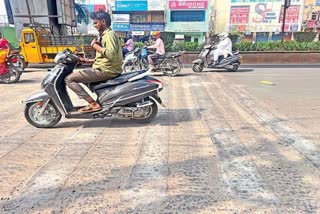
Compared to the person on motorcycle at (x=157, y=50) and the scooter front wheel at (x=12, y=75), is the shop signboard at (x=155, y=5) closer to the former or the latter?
the person on motorcycle at (x=157, y=50)

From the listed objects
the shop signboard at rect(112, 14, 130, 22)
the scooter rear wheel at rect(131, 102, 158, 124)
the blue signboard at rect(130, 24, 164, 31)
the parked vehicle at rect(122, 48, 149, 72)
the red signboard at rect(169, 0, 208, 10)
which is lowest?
the scooter rear wheel at rect(131, 102, 158, 124)

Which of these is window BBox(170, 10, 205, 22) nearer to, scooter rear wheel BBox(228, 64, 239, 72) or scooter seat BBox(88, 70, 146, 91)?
scooter rear wheel BBox(228, 64, 239, 72)

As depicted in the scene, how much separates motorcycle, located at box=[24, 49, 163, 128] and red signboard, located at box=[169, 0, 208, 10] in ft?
136

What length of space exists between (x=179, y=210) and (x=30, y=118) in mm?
3091

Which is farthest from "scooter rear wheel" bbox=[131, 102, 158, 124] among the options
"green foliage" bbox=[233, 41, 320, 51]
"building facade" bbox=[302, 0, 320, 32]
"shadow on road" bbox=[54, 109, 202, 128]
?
"building facade" bbox=[302, 0, 320, 32]

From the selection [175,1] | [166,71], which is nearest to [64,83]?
[166,71]

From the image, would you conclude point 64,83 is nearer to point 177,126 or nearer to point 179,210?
point 177,126

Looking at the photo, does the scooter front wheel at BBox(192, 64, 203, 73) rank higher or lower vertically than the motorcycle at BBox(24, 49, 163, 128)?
lower

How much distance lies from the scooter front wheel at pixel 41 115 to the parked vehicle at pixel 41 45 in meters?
8.63

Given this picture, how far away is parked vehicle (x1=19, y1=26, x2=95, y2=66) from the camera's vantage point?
1243 cm

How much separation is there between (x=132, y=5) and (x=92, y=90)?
1671 inches

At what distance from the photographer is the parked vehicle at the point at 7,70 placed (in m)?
8.08

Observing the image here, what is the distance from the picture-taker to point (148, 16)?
1745 inches

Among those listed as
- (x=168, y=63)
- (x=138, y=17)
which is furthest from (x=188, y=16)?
(x=168, y=63)
